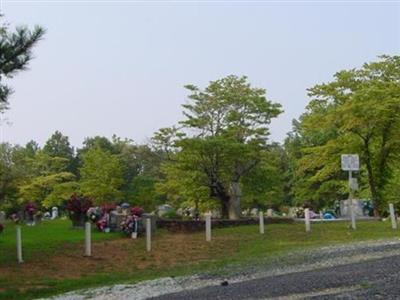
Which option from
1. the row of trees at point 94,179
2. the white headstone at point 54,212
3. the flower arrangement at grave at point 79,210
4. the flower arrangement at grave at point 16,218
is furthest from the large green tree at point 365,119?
the white headstone at point 54,212

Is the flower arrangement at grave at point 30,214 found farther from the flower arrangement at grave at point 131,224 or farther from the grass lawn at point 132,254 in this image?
the flower arrangement at grave at point 131,224

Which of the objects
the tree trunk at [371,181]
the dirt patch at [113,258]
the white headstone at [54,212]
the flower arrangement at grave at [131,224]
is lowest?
the dirt patch at [113,258]

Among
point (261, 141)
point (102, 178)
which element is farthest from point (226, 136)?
point (102, 178)

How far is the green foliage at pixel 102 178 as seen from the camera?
144ft

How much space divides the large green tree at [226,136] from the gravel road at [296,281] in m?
13.5

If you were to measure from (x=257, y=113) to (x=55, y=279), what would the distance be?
57.2ft

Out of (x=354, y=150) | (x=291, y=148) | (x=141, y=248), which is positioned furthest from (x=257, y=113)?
(x=291, y=148)

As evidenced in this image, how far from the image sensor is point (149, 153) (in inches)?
1612

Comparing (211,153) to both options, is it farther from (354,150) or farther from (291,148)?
(291,148)

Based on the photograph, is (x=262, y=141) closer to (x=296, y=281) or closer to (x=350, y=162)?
(x=350, y=162)

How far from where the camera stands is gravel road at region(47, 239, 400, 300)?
799 centimetres

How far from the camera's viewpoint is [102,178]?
45625 millimetres

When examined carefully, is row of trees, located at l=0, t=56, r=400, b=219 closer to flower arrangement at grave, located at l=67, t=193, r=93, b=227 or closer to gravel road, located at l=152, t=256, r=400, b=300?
flower arrangement at grave, located at l=67, t=193, r=93, b=227

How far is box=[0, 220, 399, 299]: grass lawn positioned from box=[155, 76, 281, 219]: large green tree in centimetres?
642
